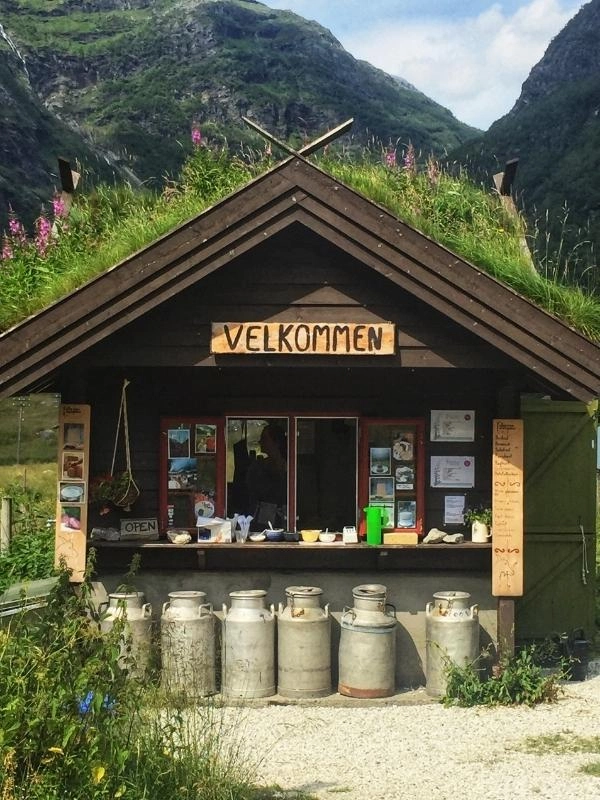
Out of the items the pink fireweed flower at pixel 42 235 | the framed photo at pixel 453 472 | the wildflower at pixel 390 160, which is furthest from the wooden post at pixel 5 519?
the wildflower at pixel 390 160

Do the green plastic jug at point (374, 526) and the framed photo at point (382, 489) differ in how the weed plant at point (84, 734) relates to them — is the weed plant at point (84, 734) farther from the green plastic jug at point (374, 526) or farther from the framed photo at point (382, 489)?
the framed photo at point (382, 489)

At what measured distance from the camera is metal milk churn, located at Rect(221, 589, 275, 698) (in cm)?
873

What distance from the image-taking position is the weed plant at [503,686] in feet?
28.3

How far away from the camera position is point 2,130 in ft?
290

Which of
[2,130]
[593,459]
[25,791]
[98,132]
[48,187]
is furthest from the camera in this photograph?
[98,132]

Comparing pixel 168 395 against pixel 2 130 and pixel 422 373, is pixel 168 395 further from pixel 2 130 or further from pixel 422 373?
pixel 2 130

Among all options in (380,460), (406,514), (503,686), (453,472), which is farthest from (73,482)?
(503,686)

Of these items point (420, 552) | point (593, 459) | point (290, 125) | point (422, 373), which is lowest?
point (420, 552)

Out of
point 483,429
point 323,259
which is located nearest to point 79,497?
point 323,259

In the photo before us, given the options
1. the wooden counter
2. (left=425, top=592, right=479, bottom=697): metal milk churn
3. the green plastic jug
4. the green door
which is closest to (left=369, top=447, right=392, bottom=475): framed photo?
the green plastic jug

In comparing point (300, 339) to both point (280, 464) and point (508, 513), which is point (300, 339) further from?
point (508, 513)

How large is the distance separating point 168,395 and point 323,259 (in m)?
2.04

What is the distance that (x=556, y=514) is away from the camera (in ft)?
34.7

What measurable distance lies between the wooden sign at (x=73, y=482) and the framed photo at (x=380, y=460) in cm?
267
